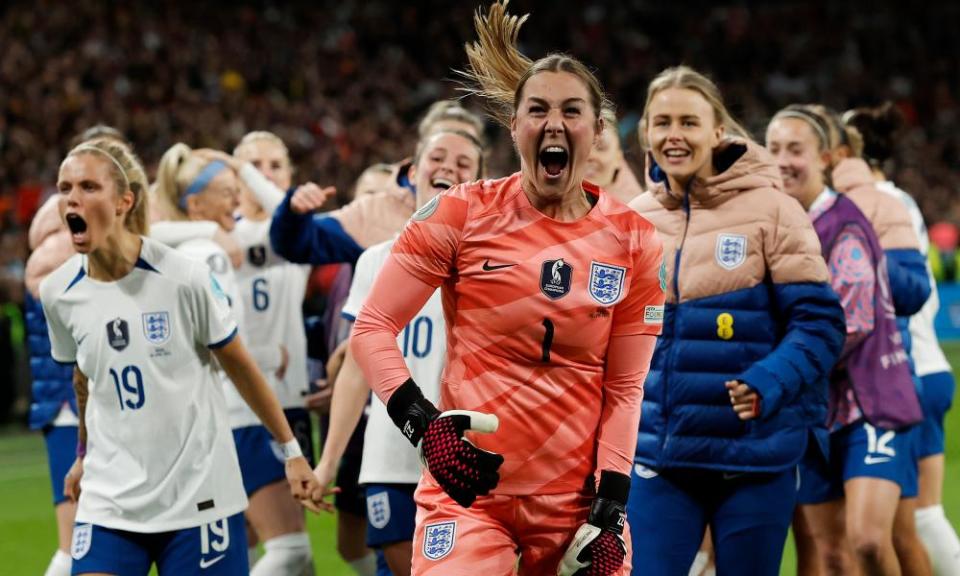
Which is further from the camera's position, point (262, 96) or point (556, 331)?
point (262, 96)

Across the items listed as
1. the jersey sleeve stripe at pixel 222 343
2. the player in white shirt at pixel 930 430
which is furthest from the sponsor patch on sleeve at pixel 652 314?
the player in white shirt at pixel 930 430

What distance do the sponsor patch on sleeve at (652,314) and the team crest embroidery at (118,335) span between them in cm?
190

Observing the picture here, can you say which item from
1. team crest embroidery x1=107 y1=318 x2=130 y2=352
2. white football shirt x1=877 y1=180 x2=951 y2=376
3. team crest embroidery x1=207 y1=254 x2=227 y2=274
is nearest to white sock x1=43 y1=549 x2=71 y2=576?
team crest embroidery x1=207 y1=254 x2=227 y2=274

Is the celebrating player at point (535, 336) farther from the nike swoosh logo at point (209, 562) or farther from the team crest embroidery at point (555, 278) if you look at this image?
the nike swoosh logo at point (209, 562)

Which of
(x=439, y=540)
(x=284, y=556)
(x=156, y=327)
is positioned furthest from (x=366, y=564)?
(x=439, y=540)

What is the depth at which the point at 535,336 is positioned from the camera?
370 cm

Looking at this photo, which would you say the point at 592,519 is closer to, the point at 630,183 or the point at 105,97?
the point at 630,183

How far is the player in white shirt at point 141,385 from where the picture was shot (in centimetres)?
471

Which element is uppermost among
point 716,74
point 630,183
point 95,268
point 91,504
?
point 716,74

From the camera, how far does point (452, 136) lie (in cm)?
563

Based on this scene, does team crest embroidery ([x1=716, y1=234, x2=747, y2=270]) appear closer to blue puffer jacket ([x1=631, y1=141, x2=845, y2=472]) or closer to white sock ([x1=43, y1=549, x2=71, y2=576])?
blue puffer jacket ([x1=631, y1=141, x2=845, y2=472])

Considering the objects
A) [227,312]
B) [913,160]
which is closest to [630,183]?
[227,312]

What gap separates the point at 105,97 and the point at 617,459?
16550 mm

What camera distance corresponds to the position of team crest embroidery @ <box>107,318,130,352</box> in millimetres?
4773
